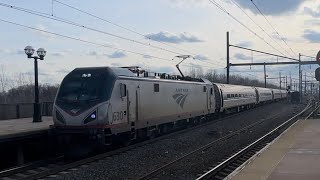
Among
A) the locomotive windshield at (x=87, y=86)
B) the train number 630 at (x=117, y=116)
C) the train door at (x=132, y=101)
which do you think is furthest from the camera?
the train door at (x=132, y=101)

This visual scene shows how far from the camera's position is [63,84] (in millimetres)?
16812

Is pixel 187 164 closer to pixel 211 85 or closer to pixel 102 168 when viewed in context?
pixel 102 168

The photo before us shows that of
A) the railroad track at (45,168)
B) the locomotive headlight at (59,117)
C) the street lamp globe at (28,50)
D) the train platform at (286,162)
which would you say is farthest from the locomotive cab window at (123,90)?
the street lamp globe at (28,50)

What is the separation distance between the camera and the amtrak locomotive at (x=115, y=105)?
1584 centimetres

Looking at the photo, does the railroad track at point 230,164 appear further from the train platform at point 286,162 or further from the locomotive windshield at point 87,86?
the locomotive windshield at point 87,86

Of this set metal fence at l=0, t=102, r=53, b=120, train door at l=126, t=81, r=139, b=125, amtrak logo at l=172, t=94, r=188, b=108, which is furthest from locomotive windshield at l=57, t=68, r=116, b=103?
metal fence at l=0, t=102, r=53, b=120

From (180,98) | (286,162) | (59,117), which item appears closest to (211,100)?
(180,98)

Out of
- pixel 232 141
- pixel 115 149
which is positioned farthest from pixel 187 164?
pixel 232 141

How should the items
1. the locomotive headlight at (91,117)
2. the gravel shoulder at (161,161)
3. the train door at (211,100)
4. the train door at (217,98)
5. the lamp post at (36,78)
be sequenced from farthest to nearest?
1. the train door at (217,98)
2. the train door at (211,100)
3. the lamp post at (36,78)
4. the locomotive headlight at (91,117)
5. the gravel shoulder at (161,161)

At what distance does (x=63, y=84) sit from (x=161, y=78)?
21.6 feet

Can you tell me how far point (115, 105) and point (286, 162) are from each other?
6.39 m

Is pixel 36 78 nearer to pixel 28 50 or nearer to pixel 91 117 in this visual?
pixel 28 50

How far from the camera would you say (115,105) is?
54.0ft

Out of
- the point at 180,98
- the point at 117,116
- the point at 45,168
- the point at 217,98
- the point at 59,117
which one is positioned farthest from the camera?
the point at 217,98
